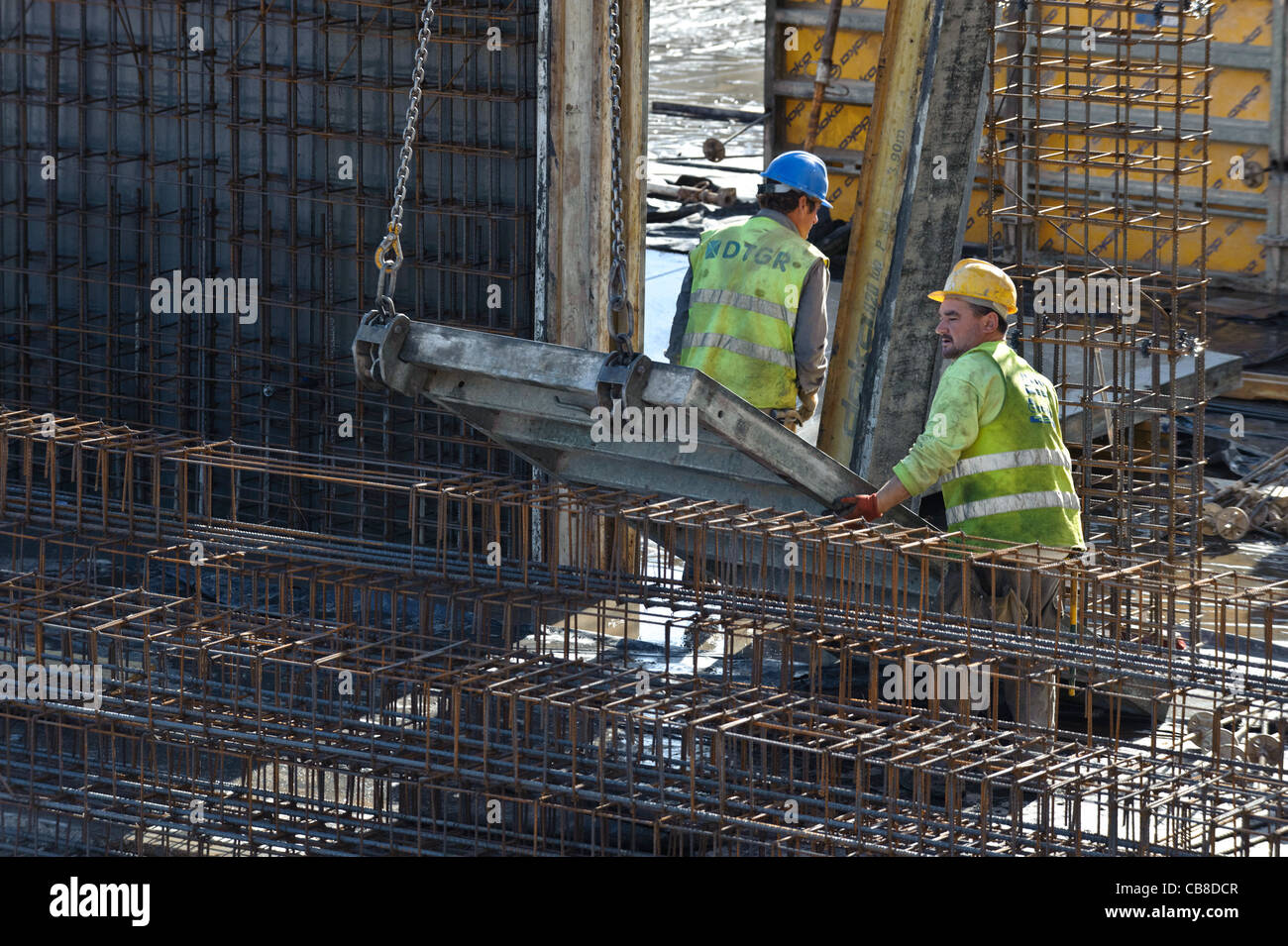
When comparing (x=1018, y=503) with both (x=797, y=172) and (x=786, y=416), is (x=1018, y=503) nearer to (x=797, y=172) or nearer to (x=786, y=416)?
(x=786, y=416)

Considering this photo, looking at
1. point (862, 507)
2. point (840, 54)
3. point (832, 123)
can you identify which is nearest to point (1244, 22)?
point (840, 54)

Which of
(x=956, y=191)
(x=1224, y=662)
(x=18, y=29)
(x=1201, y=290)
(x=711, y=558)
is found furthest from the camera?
(x=18, y=29)

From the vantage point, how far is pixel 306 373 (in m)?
9.49

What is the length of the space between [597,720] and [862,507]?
1.19 m

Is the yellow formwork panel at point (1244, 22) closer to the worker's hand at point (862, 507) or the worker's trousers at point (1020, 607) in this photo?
the worker's trousers at point (1020, 607)

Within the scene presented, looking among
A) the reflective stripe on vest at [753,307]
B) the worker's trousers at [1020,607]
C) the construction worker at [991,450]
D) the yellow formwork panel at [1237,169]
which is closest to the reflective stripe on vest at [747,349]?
the reflective stripe on vest at [753,307]

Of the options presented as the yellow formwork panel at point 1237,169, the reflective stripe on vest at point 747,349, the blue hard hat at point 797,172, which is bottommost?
the reflective stripe on vest at point 747,349

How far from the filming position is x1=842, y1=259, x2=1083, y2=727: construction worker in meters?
6.48

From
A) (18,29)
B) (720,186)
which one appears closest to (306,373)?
(18,29)

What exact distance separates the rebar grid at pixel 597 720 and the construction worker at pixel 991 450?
299mm

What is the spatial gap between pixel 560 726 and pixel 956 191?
11.6 ft

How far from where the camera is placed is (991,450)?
21.7 feet

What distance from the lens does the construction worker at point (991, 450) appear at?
6.48 m

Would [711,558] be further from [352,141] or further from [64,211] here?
[64,211]
